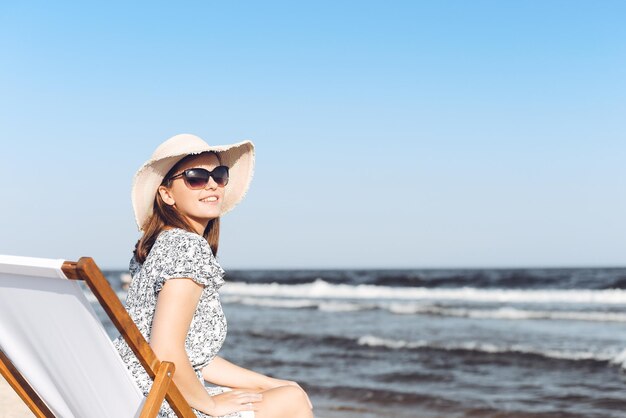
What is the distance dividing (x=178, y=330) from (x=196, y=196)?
646 mm

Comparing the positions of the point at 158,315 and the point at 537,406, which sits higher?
the point at 158,315

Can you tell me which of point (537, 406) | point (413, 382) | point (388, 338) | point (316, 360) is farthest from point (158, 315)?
point (388, 338)

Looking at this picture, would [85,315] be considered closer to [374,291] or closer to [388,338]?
[388,338]

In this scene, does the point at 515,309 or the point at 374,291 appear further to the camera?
the point at 374,291

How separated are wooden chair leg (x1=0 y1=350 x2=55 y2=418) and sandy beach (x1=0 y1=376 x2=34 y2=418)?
2.29 metres

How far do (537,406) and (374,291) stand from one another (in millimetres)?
22011

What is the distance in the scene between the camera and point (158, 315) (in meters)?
2.44

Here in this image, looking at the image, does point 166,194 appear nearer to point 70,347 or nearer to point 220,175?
point 220,175

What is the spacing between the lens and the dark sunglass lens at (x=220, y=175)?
9.71 feet

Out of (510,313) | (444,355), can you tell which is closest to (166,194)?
(444,355)

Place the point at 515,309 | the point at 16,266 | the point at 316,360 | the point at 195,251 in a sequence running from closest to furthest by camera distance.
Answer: the point at 16,266 < the point at 195,251 < the point at 316,360 < the point at 515,309

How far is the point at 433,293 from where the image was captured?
26750 mm

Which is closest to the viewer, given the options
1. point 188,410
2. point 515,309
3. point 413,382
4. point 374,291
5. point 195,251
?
point 188,410

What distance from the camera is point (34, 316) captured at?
2.37 meters
